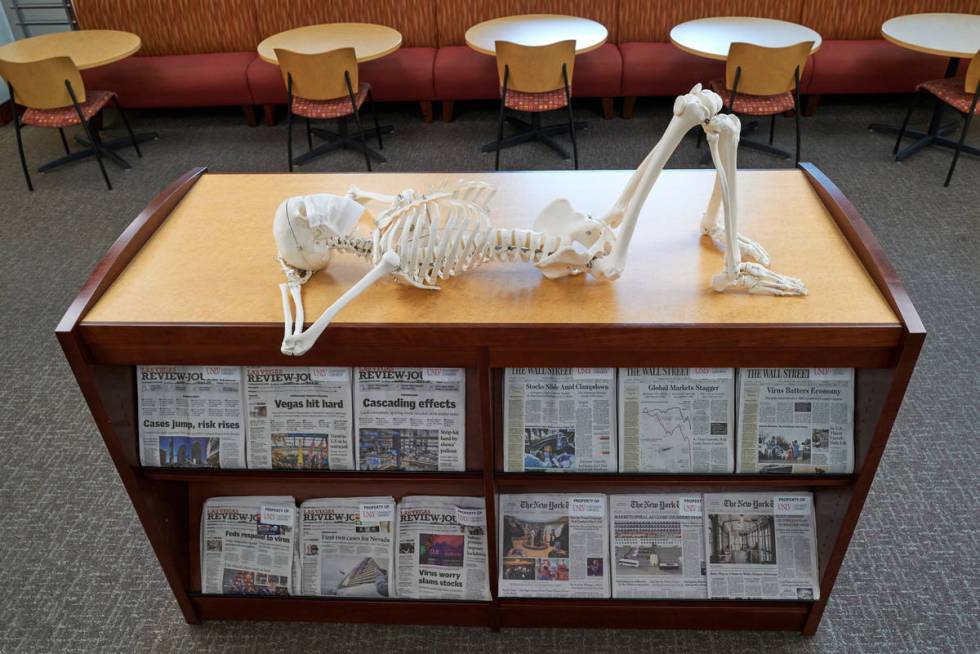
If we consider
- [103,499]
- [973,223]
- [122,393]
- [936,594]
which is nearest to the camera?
[122,393]

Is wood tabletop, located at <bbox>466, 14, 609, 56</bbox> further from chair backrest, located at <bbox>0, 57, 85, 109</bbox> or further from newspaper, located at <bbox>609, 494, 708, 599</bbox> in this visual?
newspaper, located at <bbox>609, 494, 708, 599</bbox>

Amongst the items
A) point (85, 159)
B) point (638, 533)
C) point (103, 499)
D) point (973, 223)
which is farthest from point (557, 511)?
point (85, 159)

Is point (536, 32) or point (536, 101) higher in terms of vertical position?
point (536, 32)

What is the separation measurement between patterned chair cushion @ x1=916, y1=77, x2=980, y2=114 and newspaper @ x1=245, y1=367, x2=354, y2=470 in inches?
177

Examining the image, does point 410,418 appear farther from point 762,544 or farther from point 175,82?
point 175,82

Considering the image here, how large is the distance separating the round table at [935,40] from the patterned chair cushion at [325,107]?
367cm

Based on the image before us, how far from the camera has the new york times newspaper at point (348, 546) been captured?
2498mm

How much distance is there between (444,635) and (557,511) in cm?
59

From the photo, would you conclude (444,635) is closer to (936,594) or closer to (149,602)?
(149,602)

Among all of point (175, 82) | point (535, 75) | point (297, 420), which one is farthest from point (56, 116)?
point (297, 420)

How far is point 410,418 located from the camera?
226 centimetres

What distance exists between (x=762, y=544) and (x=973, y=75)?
12.6 ft

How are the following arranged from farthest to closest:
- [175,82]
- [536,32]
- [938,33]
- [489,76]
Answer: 1. [175,82]
2. [489,76]
3. [536,32]
4. [938,33]

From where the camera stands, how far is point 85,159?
580 cm
